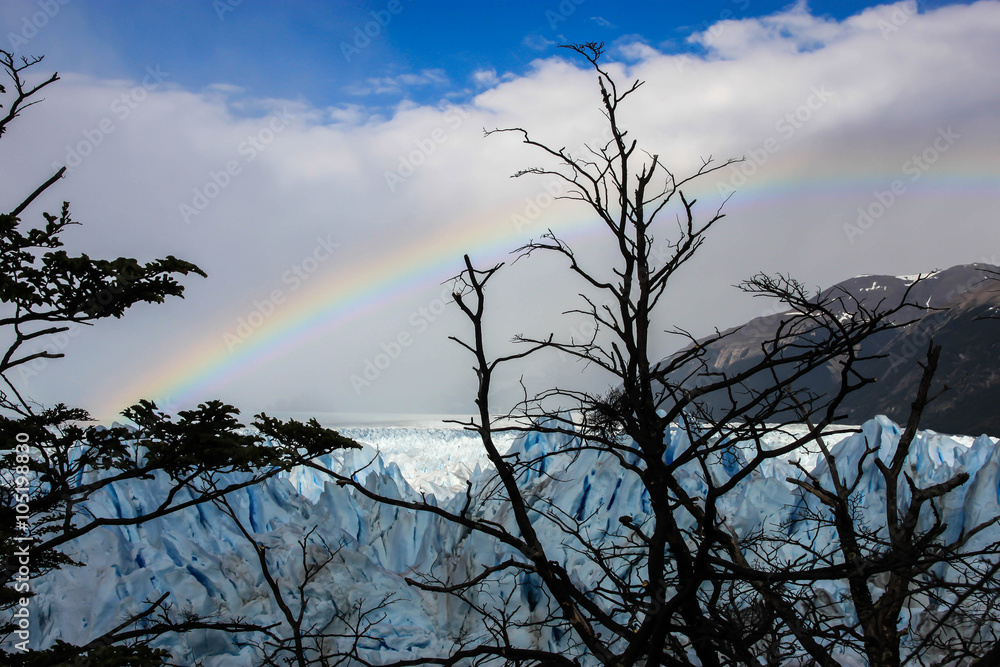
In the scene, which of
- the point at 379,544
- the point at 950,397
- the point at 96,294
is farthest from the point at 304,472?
the point at 950,397

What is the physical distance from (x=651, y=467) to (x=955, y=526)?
577 inches

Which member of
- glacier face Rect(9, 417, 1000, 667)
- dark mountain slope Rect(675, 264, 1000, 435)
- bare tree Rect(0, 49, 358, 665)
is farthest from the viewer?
dark mountain slope Rect(675, 264, 1000, 435)

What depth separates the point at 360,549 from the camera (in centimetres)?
1605

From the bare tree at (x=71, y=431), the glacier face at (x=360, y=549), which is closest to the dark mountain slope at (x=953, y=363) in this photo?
the glacier face at (x=360, y=549)

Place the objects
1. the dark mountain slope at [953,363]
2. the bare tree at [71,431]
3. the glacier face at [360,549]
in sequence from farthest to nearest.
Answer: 1. the dark mountain slope at [953,363]
2. the glacier face at [360,549]
3. the bare tree at [71,431]

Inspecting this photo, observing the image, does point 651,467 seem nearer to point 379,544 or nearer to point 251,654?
point 251,654

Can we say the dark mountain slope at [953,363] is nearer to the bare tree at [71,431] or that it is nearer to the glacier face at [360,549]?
the glacier face at [360,549]

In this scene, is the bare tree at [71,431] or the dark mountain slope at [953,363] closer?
the bare tree at [71,431]

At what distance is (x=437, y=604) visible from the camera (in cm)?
1404

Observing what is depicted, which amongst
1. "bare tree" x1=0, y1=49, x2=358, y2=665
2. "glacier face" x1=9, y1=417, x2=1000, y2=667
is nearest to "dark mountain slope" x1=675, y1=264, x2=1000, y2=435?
"glacier face" x1=9, y1=417, x2=1000, y2=667

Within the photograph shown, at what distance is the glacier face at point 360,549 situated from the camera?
1148 cm

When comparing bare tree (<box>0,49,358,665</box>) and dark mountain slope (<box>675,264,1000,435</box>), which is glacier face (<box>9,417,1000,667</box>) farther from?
dark mountain slope (<box>675,264,1000,435</box>)

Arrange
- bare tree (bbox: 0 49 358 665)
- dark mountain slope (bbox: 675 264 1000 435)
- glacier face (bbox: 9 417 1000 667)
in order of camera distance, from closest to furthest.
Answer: bare tree (bbox: 0 49 358 665)
glacier face (bbox: 9 417 1000 667)
dark mountain slope (bbox: 675 264 1000 435)

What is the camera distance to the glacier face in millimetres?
11477
